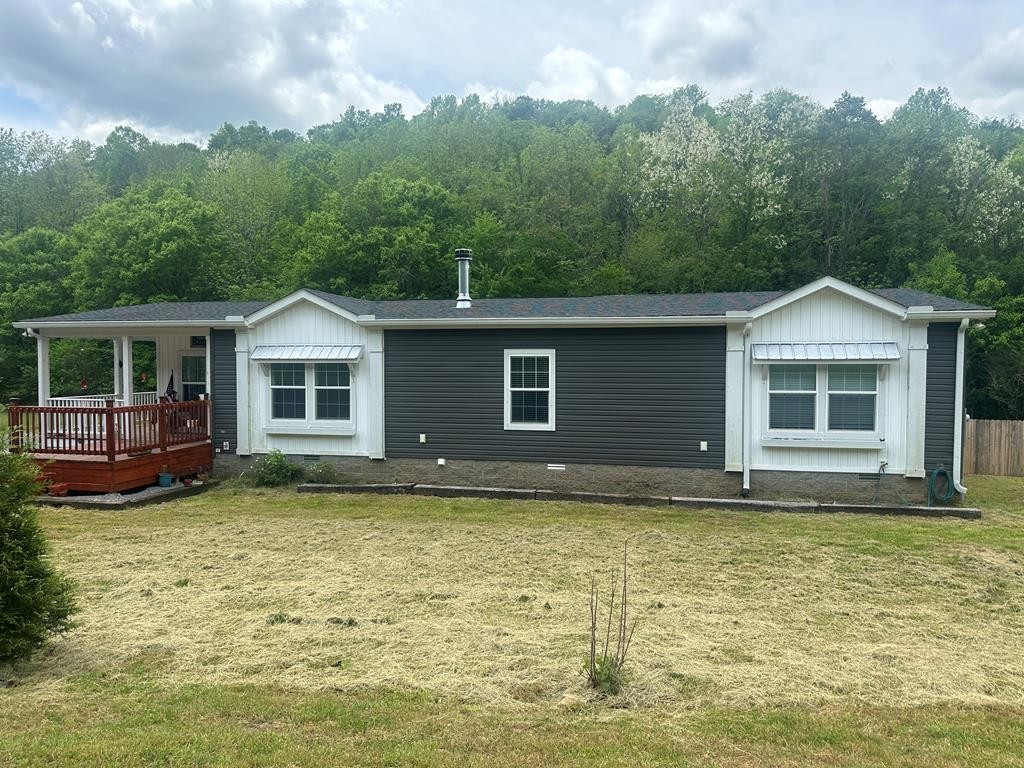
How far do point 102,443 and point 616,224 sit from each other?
22.7 meters

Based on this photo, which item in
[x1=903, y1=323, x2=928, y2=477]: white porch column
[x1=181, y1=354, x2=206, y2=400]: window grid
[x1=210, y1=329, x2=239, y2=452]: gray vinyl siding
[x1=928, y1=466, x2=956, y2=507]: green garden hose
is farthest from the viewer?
[x1=181, y1=354, x2=206, y2=400]: window grid

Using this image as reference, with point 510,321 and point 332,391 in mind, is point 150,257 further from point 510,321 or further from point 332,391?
point 510,321

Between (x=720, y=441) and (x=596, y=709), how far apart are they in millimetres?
7953

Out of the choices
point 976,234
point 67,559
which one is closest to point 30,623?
point 67,559

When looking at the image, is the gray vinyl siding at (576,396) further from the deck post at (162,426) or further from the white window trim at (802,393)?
the deck post at (162,426)

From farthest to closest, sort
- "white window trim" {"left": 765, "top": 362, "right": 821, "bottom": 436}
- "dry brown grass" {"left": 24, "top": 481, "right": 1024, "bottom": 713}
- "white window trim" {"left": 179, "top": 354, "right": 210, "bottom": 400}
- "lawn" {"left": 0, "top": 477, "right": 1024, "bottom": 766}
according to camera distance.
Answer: "white window trim" {"left": 179, "top": 354, "right": 210, "bottom": 400} < "white window trim" {"left": 765, "top": 362, "right": 821, "bottom": 436} < "dry brown grass" {"left": 24, "top": 481, "right": 1024, "bottom": 713} < "lawn" {"left": 0, "top": 477, "right": 1024, "bottom": 766}

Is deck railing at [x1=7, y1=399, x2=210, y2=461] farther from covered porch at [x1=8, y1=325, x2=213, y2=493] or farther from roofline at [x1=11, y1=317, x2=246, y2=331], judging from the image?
roofline at [x1=11, y1=317, x2=246, y2=331]

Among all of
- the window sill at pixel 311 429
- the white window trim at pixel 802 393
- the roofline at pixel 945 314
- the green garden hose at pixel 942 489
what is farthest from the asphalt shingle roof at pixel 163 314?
the green garden hose at pixel 942 489

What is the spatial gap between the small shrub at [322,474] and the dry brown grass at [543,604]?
8.19 feet

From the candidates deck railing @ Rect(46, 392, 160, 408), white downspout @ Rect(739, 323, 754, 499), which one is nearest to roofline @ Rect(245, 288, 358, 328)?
deck railing @ Rect(46, 392, 160, 408)

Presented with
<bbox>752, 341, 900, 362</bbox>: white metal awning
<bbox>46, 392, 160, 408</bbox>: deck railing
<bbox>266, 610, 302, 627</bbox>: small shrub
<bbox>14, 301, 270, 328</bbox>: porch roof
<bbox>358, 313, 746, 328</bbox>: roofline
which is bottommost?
<bbox>266, 610, 302, 627</bbox>: small shrub

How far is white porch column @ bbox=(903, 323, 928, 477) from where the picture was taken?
10508 millimetres

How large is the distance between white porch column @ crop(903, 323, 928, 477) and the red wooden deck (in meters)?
12.2

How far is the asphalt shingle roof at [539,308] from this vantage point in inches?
449
